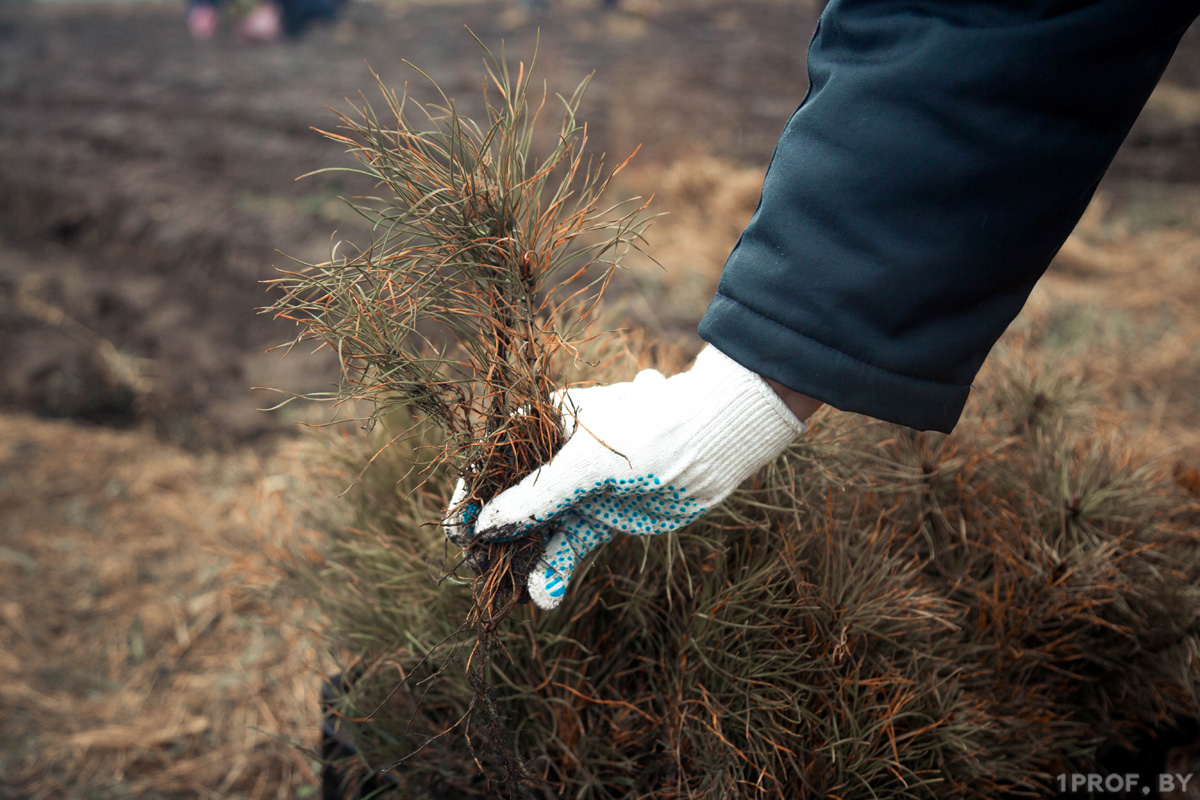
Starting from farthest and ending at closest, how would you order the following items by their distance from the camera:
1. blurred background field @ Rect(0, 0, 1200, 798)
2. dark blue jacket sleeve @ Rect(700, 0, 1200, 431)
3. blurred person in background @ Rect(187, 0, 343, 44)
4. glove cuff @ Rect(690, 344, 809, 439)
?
blurred person in background @ Rect(187, 0, 343, 44), blurred background field @ Rect(0, 0, 1200, 798), glove cuff @ Rect(690, 344, 809, 439), dark blue jacket sleeve @ Rect(700, 0, 1200, 431)

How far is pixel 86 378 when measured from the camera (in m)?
3.06

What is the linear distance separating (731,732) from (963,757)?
1.07 feet

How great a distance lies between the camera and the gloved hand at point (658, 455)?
0.81 m

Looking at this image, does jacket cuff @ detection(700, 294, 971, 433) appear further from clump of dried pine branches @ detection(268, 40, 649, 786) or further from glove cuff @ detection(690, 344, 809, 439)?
clump of dried pine branches @ detection(268, 40, 649, 786)

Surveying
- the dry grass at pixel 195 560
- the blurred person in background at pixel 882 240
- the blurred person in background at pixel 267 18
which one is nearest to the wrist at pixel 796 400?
the blurred person in background at pixel 882 240

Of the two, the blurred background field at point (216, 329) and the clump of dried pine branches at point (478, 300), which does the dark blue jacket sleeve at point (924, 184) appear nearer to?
the clump of dried pine branches at point (478, 300)

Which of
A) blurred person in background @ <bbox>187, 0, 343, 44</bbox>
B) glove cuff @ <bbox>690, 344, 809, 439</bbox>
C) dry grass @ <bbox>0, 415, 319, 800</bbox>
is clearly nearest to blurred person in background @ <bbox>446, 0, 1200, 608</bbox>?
glove cuff @ <bbox>690, 344, 809, 439</bbox>

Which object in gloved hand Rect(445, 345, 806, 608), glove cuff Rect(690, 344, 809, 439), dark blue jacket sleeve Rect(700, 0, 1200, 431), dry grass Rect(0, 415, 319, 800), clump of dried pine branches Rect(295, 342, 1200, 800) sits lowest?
dry grass Rect(0, 415, 319, 800)

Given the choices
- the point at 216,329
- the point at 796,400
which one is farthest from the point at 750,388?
the point at 216,329

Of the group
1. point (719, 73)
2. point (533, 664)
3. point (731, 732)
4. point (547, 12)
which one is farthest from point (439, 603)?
point (547, 12)

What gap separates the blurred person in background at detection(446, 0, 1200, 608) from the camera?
689mm

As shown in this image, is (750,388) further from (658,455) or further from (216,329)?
(216,329)

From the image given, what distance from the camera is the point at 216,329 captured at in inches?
142

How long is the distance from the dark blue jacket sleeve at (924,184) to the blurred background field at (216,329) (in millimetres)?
487
